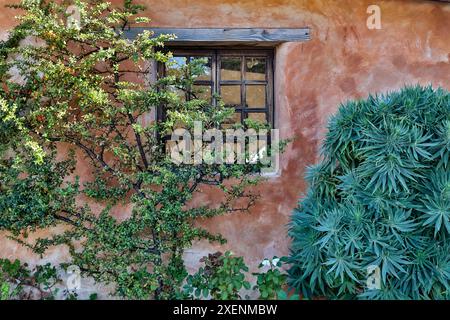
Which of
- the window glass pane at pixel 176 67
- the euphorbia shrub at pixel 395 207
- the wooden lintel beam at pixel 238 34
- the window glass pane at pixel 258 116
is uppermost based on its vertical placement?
the wooden lintel beam at pixel 238 34

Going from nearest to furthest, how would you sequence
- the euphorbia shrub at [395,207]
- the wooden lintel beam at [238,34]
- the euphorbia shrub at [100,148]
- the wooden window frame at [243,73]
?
1. the euphorbia shrub at [395,207]
2. the euphorbia shrub at [100,148]
3. the wooden lintel beam at [238,34]
4. the wooden window frame at [243,73]

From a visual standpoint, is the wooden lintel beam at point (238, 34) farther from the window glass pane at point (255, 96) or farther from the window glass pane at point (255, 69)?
the window glass pane at point (255, 96)

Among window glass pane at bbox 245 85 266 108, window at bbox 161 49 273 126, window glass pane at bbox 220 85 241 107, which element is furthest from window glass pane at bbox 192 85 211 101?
window glass pane at bbox 245 85 266 108

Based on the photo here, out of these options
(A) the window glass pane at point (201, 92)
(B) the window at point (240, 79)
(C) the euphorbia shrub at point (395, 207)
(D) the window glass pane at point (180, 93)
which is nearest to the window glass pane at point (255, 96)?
(B) the window at point (240, 79)

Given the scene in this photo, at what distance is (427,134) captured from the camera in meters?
2.95

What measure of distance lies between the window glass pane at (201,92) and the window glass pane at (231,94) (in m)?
0.14

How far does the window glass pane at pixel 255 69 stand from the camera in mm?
4129

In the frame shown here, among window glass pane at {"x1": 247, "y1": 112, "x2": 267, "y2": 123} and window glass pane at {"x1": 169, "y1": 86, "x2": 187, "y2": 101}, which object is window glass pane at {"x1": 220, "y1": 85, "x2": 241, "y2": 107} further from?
window glass pane at {"x1": 169, "y1": 86, "x2": 187, "y2": 101}

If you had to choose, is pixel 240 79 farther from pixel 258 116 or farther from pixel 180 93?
pixel 180 93

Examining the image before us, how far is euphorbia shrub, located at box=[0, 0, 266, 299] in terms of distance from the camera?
3.28 m

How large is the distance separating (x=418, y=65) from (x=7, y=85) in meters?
3.67

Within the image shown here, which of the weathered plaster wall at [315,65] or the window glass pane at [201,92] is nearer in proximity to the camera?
the window glass pane at [201,92]

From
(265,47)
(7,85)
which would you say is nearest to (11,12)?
(7,85)
